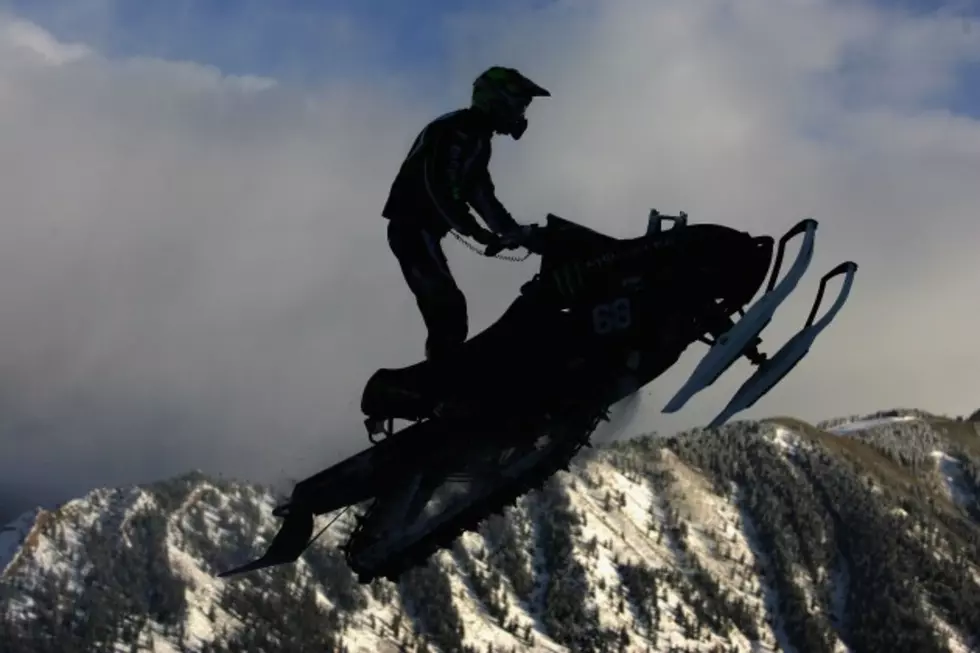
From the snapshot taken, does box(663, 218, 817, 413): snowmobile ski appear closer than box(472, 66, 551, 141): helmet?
Yes

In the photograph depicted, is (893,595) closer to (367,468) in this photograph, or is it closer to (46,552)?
(46,552)

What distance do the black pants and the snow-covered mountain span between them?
426 ft

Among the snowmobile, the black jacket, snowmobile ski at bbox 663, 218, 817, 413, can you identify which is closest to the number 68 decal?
the snowmobile

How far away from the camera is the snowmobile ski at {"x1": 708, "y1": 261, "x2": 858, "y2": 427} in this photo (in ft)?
45.3

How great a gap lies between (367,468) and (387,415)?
68cm

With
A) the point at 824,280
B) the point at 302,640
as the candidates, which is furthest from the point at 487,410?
the point at 302,640

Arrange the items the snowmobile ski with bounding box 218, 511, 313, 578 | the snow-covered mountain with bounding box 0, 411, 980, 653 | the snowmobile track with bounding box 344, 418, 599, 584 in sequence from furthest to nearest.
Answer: the snow-covered mountain with bounding box 0, 411, 980, 653
the snowmobile ski with bounding box 218, 511, 313, 578
the snowmobile track with bounding box 344, 418, 599, 584

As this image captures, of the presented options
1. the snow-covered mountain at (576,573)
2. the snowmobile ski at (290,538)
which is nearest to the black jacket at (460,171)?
the snowmobile ski at (290,538)

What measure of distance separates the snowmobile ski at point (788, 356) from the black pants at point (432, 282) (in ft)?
10.3

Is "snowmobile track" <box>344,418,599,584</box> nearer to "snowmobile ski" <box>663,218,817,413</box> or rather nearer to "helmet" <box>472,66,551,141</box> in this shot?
"snowmobile ski" <box>663,218,817,413</box>

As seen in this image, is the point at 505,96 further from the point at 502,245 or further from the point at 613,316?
the point at 613,316

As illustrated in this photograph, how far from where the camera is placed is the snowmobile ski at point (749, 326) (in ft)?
43.9

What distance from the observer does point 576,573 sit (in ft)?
541

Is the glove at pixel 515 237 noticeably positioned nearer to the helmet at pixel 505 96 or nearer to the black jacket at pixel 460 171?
the black jacket at pixel 460 171
